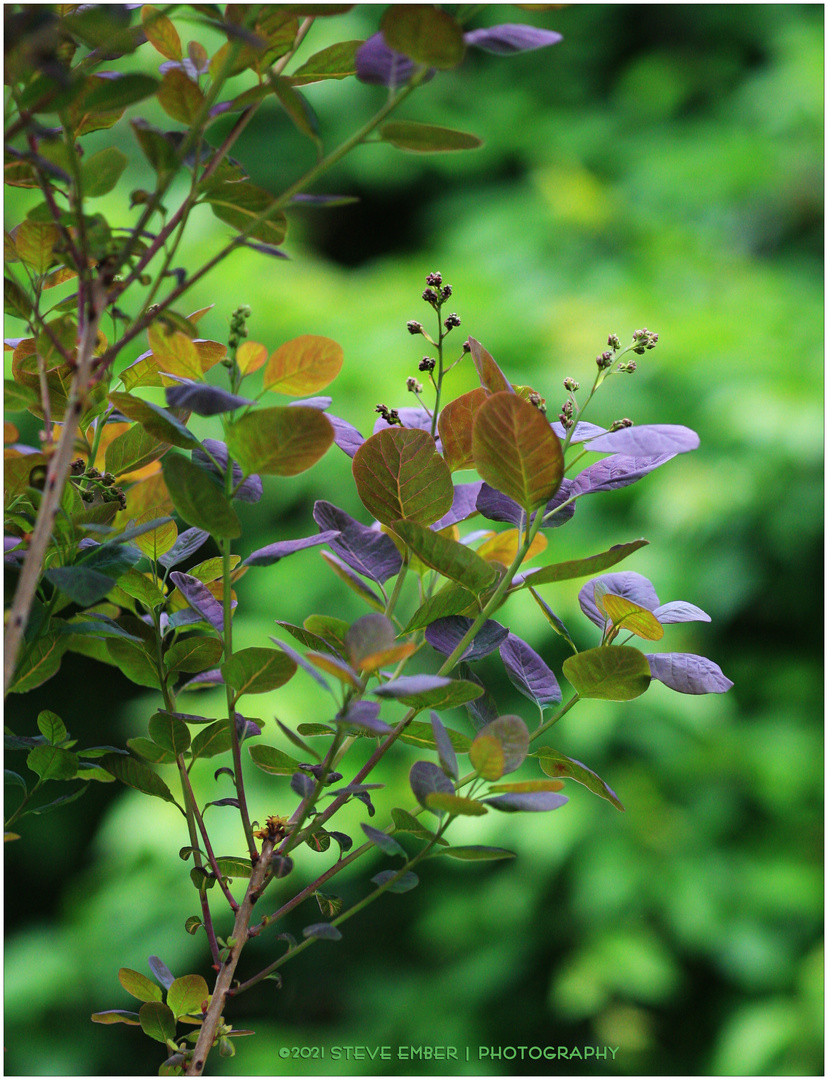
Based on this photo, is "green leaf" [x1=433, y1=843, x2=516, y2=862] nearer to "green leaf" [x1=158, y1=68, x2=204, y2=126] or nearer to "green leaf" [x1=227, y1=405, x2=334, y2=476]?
"green leaf" [x1=227, y1=405, x2=334, y2=476]

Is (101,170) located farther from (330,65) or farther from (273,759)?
(273,759)

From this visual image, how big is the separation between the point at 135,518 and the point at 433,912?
151cm

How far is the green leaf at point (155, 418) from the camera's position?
273mm

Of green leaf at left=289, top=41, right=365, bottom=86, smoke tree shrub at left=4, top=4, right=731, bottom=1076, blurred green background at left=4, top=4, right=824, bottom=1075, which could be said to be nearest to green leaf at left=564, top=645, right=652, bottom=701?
smoke tree shrub at left=4, top=4, right=731, bottom=1076

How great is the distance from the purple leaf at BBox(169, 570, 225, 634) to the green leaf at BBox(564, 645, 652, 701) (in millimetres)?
125

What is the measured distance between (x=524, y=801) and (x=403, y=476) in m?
0.11

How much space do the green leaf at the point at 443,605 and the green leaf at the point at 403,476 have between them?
0.03 m

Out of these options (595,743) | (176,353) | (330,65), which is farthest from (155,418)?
(595,743)

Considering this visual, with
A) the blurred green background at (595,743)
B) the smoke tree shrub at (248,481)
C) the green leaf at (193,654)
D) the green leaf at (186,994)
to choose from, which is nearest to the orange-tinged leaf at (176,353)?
the smoke tree shrub at (248,481)

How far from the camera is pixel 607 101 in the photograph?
2.52m

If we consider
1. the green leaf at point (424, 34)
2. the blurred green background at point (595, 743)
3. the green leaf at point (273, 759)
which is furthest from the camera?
the blurred green background at point (595, 743)

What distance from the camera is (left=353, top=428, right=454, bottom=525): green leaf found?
30 centimetres

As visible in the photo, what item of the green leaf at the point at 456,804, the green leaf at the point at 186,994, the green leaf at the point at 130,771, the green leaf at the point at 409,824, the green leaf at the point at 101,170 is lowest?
the green leaf at the point at 186,994

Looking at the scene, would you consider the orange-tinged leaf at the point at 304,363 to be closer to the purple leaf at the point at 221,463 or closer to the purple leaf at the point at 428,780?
the purple leaf at the point at 221,463
